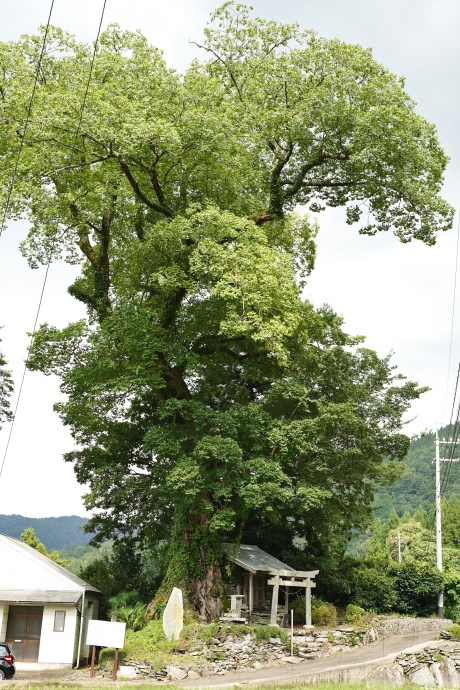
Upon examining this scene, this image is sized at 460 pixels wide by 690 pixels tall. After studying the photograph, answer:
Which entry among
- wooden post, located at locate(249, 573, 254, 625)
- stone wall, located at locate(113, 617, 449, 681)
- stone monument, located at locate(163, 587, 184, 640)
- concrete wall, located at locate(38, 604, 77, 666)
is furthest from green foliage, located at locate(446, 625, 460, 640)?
concrete wall, located at locate(38, 604, 77, 666)

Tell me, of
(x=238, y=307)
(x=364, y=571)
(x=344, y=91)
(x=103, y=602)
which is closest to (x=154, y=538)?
(x=103, y=602)

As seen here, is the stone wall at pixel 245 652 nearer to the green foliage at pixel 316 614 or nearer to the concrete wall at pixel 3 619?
the green foliage at pixel 316 614

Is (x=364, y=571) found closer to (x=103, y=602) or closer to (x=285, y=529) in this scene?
(x=285, y=529)

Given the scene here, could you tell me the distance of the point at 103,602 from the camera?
2895 cm

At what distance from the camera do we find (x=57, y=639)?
21.4 meters

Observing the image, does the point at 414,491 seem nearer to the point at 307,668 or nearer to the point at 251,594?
the point at 251,594

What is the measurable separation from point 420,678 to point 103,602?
1558 cm

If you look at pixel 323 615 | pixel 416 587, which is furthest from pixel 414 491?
pixel 323 615

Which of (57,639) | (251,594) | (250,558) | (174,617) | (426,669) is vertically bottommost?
(57,639)

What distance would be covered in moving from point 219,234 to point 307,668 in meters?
15.0

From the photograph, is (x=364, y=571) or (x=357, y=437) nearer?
(x=357, y=437)

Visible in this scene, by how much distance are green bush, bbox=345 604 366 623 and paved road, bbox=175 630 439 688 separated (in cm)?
139

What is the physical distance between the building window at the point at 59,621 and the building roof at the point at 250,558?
6.61m

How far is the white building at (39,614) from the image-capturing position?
21.2 meters
